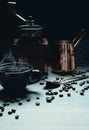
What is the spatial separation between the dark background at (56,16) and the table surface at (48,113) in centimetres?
61

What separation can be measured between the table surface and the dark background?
61 centimetres

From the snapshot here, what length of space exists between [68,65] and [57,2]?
48cm

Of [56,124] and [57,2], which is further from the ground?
[57,2]

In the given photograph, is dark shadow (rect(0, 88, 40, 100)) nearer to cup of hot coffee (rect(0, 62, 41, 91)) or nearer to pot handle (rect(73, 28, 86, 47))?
cup of hot coffee (rect(0, 62, 41, 91))

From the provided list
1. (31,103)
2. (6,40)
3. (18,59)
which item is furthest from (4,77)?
(6,40)

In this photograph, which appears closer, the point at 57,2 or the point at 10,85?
the point at 10,85

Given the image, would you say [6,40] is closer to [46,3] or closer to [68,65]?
[46,3]

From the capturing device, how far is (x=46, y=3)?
184 centimetres

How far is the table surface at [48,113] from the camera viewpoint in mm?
928

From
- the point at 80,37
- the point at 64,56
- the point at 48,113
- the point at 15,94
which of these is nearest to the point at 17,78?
the point at 15,94

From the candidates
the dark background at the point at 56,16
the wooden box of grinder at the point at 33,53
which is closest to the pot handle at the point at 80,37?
the dark background at the point at 56,16

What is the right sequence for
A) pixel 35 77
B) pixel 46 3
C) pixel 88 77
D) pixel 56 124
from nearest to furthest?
pixel 56 124 < pixel 35 77 < pixel 88 77 < pixel 46 3

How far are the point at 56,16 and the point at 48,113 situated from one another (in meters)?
0.91

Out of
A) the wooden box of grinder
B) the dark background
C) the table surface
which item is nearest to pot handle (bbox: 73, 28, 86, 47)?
the dark background
